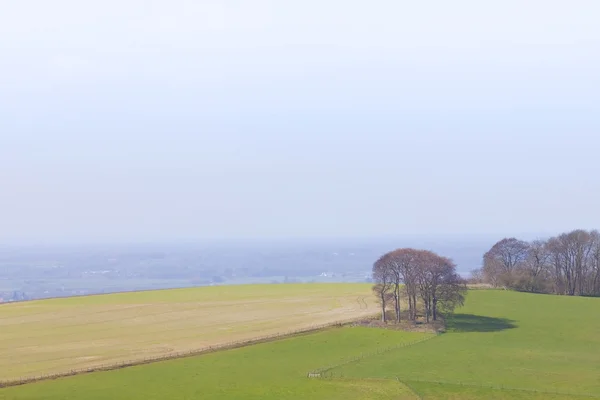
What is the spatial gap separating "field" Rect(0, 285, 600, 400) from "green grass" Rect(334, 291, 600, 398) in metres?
0.09

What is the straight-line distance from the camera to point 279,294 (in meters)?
109

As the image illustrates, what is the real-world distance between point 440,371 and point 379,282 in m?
28.6

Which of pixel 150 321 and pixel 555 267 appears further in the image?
pixel 555 267

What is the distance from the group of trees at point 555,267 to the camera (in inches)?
4264

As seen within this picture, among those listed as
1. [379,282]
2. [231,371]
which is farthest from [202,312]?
[231,371]

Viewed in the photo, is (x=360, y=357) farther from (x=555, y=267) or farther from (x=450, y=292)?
(x=555, y=267)

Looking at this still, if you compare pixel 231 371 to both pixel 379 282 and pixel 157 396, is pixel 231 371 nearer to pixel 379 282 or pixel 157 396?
pixel 157 396

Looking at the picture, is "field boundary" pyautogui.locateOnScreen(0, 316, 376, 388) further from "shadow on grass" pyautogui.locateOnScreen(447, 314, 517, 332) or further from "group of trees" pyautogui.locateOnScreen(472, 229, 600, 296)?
"group of trees" pyautogui.locateOnScreen(472, 229, 600, 296)

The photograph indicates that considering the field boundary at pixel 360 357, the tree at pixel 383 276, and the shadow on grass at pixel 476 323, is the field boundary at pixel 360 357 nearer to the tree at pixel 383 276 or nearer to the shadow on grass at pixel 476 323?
the shadow on grass at pixel 476 323

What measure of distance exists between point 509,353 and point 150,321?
141ft

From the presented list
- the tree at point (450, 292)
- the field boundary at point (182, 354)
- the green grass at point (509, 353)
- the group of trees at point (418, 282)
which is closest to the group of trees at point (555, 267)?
the green grass at point (509, 353)

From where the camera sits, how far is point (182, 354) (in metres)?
60.1

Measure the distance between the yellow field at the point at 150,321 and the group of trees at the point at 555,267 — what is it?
23549mm

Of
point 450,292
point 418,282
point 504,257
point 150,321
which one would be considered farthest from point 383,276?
point 504,257
